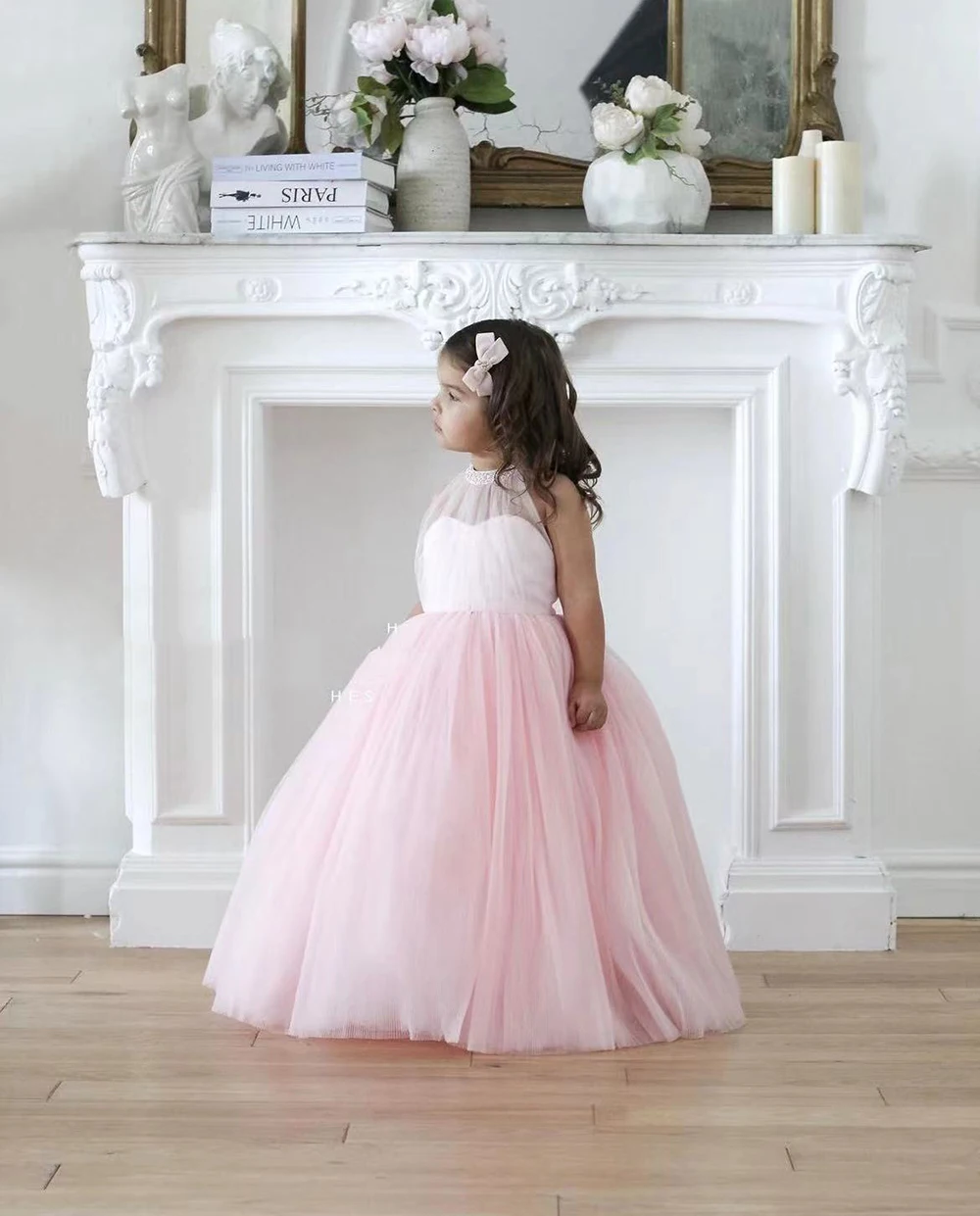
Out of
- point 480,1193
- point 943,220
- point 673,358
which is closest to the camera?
point 480,1193

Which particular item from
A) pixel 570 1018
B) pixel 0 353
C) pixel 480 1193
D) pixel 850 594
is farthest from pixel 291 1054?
pixel 0 353

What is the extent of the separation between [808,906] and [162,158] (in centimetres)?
168

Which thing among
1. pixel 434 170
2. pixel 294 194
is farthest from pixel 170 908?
pixel 434 170

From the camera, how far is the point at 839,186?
8.56ft

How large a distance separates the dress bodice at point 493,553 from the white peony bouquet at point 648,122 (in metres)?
0.68

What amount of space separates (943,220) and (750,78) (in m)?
0.44

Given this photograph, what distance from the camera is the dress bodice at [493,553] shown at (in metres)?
2.26

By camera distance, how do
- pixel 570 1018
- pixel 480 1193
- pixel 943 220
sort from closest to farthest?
1. pixel 480 1193
2. pixel 570 1018
3. pixel 943 220

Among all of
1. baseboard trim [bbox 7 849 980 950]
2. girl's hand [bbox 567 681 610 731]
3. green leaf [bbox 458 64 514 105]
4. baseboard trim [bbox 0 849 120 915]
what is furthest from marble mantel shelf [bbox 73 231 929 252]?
baseboard trim [bbox 0 849 120 915]

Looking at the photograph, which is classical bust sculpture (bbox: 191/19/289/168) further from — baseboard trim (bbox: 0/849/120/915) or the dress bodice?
baseboard trim (bbox: 0/849/120/915)

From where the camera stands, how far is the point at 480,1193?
160 centimetres

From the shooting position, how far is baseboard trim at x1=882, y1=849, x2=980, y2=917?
9.50ft

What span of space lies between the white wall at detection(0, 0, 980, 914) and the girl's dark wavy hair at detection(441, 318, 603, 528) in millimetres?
643

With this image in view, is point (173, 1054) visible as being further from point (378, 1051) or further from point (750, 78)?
point (750, 78)
